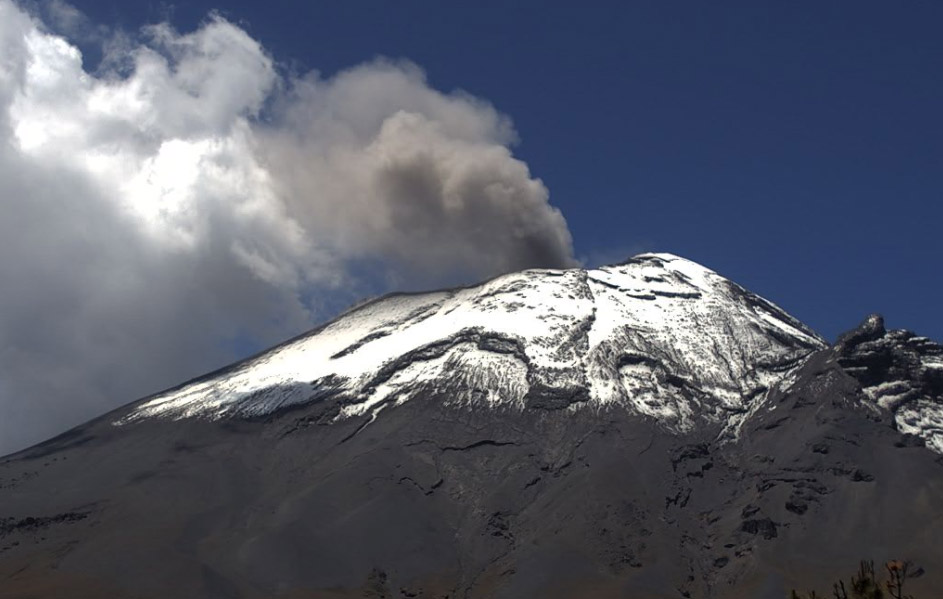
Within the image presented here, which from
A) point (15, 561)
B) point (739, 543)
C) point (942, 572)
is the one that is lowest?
point (942, 572)

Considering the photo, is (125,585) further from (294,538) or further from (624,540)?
(624,540)

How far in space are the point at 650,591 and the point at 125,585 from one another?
7263cm

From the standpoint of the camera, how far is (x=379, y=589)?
607ft

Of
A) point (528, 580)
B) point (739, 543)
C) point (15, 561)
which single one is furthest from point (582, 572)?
point (15, 561)

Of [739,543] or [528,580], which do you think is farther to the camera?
[739,543]

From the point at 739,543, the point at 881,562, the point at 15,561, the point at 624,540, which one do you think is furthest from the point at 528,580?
the point at 15,561

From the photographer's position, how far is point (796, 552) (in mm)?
192125

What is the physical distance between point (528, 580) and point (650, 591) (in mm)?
17040

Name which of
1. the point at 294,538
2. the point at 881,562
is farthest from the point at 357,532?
the point at 881,562

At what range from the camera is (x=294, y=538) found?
196 metres

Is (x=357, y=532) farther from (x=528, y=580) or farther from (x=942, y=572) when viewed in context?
(x=942, y=572)

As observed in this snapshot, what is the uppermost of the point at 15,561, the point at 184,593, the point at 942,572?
the point at 15,561

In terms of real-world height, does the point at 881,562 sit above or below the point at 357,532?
below

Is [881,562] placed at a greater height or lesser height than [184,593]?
lesser
